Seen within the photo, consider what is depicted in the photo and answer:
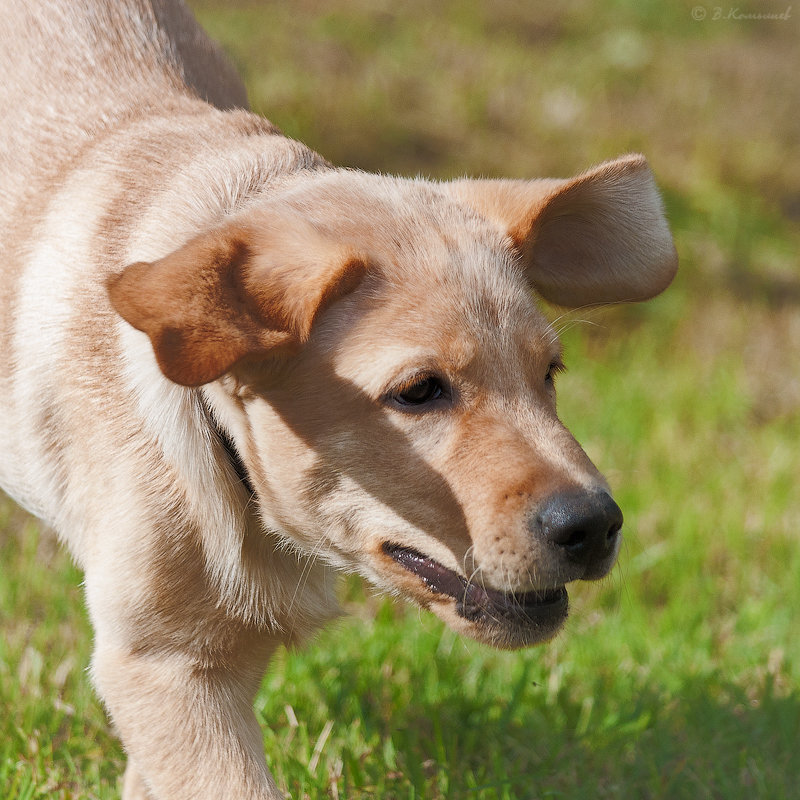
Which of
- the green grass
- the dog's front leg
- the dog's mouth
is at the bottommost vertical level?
the green grass

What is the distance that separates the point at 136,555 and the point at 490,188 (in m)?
1.31

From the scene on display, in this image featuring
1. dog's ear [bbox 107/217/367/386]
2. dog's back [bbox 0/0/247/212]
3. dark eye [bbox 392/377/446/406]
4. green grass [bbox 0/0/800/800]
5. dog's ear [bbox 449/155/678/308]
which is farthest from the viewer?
green grass [bbox 0/0/800/800]

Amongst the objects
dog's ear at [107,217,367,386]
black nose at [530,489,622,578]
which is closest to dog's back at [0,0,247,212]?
dog's ear at [107,217,367,386]

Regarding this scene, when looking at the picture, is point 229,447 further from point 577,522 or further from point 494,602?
point 577,522

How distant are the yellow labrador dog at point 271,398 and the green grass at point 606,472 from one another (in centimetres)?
47

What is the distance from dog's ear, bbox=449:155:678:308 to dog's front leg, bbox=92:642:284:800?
1.33 meters

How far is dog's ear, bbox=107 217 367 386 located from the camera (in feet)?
7.32

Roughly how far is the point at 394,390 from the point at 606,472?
3.10m

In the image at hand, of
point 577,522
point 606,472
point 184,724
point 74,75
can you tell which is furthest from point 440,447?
point 606,472

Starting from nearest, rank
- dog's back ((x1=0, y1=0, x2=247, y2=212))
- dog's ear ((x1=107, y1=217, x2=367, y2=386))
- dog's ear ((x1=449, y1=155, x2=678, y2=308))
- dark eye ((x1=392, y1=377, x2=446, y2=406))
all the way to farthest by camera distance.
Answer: dog's ear ((x1=107, y1=217, x2=367, y2=386)) → dark eye ((x1=392, y1=377, x2=446, y2=406)) → dog's ear ((x1=449, y1=155, x2=678, y2=308)) → dog's back ((x1=0, y1=0, x2=247, y2=212))

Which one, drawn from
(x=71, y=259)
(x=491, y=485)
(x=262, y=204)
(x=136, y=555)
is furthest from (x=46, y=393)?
(x=491, y=485)

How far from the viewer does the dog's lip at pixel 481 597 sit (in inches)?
102

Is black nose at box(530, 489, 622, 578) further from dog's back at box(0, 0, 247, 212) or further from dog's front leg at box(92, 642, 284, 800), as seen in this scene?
dog's back at box(0, 0, 247, 212)

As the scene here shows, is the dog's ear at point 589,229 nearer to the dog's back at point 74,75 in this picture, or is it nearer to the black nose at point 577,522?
the black nose at point 577,522
